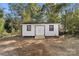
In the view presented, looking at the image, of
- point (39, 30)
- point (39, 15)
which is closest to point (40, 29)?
point (39, 30)

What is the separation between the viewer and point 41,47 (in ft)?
9.23

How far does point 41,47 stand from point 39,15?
14.6 inches

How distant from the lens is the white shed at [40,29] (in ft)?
9.20

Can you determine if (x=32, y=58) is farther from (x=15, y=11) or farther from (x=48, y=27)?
(x=15, y=11)

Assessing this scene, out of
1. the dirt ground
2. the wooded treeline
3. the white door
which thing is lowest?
the dirt ground

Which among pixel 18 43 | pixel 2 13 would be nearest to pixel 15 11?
pixel 2 13

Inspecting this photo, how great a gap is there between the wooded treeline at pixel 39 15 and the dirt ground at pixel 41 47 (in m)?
0.13

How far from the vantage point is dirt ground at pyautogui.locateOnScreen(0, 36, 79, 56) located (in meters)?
2.80

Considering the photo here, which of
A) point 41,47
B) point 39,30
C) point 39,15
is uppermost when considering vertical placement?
point 39,15

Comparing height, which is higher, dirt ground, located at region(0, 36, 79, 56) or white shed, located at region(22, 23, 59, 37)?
white shed, located at region(22, 23, 59, 37)

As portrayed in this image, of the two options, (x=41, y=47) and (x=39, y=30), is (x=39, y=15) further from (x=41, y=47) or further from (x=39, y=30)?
(x=41, y=47)

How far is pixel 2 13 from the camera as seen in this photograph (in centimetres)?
281

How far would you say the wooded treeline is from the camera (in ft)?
9.20

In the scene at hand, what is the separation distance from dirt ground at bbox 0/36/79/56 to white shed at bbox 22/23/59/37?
0.07 m
